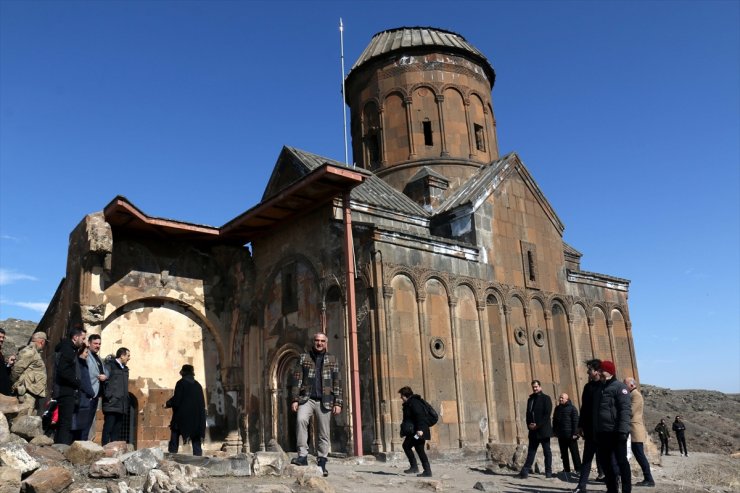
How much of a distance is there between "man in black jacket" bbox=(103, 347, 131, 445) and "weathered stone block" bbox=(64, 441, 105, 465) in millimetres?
2083

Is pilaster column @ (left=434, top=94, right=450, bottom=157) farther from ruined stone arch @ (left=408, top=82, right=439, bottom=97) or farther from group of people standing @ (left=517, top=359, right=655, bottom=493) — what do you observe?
group of people standing @ (left=517, top=359, right=655, bottom=493)

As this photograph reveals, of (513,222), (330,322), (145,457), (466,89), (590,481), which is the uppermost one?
(466,89)

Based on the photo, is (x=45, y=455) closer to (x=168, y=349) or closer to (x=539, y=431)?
(x=539, y=431)

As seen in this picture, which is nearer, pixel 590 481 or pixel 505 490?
pixel 505 490

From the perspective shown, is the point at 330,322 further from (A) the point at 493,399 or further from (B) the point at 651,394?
(B) the point at 651,394

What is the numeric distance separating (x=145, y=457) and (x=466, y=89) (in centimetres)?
1722

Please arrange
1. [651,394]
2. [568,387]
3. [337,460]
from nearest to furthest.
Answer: [337,460], [568,387], [651,394]

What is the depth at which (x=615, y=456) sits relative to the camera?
742 centimetres

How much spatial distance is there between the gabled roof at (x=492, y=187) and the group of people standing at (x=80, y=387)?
884 centimetres

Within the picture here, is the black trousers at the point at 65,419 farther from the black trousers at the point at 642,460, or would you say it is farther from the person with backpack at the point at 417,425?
the black trousers at the point at 642,460

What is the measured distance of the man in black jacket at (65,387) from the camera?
820cm

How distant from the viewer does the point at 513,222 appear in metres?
16.8

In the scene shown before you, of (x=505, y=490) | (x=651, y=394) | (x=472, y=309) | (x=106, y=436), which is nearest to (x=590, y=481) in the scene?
(x=505, y=490)

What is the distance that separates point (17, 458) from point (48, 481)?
1.59ft
